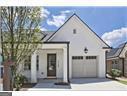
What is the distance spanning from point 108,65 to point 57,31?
4.08m

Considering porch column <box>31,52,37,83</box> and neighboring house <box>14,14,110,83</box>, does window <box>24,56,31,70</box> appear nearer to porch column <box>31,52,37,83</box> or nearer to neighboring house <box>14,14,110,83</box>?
neighboring house <box>14,14,110,83</box>

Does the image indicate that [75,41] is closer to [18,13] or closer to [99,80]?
[99,80]

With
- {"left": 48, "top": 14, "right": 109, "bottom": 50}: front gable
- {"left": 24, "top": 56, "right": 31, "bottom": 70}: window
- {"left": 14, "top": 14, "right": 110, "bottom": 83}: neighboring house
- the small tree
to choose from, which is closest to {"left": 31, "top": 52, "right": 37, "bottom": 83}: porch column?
{"left": 14, "top": 14, "right": 110, "bottom": 83}: neighboring house

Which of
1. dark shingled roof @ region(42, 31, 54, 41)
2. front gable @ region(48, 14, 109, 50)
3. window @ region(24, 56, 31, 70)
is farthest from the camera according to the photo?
front gable @ region(48, 14, 109, 50)

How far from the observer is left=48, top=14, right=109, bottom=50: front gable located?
2445 centimetres

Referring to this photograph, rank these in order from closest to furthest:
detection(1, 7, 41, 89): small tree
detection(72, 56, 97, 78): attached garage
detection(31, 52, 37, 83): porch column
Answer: detection(1, 7, 41, 89): small tree, detection(31, 52, 37, 83): porch column, detection(72, 56, 97, 78): attached garage

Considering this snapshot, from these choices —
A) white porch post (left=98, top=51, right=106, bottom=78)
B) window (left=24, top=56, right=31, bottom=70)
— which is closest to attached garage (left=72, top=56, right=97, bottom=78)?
white porch post (left=98, top=51, right=106, bottom=78)

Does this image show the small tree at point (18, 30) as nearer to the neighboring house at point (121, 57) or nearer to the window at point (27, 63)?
the window at point (27, 63)

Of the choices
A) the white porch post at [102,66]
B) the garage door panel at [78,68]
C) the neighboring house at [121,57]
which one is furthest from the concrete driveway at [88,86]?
the white porch post at [102,66]

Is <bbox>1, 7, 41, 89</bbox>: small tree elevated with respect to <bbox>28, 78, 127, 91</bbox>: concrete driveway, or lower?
elevated

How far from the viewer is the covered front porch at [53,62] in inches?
893

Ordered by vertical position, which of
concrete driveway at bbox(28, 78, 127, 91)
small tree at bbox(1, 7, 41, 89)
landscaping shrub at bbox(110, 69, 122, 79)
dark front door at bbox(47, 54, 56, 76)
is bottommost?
concrete driveway at bbox(28, 78, 127, 91)

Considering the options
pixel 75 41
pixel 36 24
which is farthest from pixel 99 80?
pixel 36 24

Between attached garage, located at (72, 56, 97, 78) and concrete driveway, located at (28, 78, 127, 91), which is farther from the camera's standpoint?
attached garage, located at (72, 56, 97, 78)
